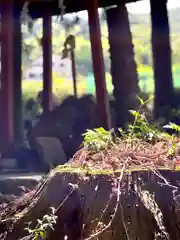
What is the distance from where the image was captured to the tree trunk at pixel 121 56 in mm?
14998

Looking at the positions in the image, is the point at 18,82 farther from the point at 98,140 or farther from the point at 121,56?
the point at 98,140

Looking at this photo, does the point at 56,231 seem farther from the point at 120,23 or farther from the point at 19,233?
the point at 120,23

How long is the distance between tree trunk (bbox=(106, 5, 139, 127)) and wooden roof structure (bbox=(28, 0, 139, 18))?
578 mm

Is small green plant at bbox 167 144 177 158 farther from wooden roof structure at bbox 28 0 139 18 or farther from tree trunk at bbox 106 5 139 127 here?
tree trunk at bbox 106 5 139 127

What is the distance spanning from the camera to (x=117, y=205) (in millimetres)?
2771

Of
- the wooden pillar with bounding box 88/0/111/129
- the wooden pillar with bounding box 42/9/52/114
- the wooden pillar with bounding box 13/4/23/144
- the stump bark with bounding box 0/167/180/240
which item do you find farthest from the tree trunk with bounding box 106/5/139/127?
the stump bark with bounding box 0/167/180/240

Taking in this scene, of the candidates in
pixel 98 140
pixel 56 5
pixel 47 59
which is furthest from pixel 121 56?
pixel 98 140

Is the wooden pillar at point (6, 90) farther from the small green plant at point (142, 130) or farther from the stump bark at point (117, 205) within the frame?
the stump bark at point (117, 205)

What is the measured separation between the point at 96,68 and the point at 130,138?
9.47m

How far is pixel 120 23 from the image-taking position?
1557 cm

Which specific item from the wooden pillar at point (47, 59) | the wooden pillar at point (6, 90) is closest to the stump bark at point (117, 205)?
the wooden pillar at point (6, 90)

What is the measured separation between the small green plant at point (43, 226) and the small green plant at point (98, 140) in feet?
1.59

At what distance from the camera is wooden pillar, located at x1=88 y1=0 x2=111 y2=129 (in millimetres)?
12633

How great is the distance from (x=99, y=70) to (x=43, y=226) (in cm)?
993
